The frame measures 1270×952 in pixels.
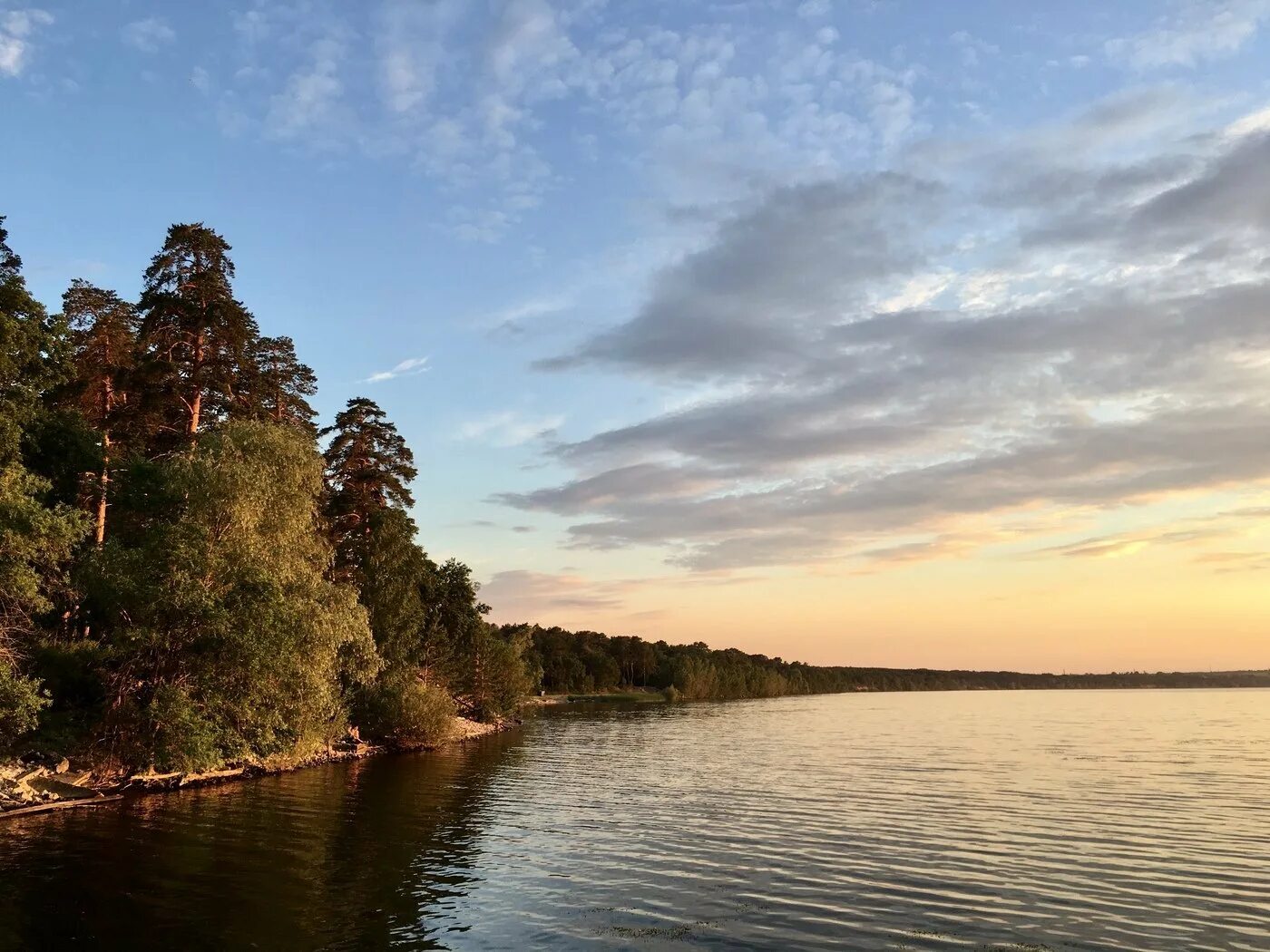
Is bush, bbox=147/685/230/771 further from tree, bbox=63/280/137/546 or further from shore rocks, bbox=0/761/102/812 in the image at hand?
tree, bbox=63/280/137/546

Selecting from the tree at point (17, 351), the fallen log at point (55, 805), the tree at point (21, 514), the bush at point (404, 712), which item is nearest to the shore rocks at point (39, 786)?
the fallen log at point (55, 805)

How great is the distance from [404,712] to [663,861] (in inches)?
1808

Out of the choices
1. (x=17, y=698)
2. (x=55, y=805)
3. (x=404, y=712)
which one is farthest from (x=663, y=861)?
(x=404, y=712)

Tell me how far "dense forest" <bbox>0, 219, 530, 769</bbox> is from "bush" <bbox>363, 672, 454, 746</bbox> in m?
9.31

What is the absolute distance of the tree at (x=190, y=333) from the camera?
169 ft

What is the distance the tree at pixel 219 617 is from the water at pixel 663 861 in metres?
3.48

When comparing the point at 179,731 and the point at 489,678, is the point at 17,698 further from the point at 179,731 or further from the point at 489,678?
the point at 489,678

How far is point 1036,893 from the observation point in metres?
24.0

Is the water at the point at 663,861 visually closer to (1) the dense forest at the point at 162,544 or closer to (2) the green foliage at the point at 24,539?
(1) the dense forest at the point at 162,544

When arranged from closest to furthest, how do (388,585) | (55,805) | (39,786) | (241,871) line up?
1. (241,871)
2. (55,805)
3. (39,786)
4. (388,585)

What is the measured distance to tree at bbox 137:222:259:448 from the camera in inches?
2026

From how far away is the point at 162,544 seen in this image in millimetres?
40562

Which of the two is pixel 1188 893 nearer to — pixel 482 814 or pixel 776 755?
pixel 482 814

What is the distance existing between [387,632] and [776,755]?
1303 inches
